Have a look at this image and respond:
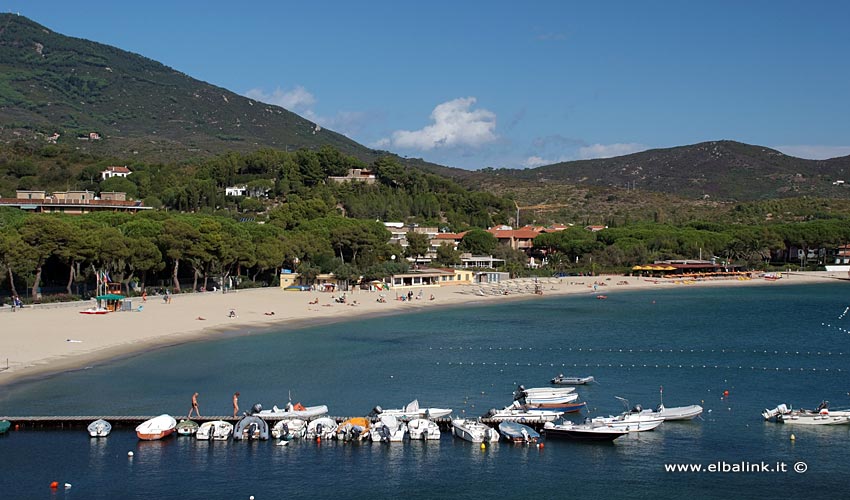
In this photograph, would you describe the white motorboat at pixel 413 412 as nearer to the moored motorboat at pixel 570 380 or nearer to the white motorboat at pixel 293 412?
the white motorboat at pixel 293 412

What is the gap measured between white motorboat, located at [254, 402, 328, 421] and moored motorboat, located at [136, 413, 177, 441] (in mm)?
2603

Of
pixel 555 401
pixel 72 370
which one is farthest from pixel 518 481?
pixel 72 370

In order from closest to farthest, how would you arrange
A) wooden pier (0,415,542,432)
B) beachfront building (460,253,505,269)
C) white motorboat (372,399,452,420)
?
wooden pier (0,415,542,432) → white motorboat (372,399,452,420) → beachfront building (460,253,505,269)

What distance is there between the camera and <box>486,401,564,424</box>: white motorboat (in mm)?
26281

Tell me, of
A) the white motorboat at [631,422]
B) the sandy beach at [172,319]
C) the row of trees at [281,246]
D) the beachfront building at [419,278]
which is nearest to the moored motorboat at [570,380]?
the white motorboat at [631,422]

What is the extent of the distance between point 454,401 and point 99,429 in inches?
437

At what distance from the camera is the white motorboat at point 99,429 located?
24.9 m

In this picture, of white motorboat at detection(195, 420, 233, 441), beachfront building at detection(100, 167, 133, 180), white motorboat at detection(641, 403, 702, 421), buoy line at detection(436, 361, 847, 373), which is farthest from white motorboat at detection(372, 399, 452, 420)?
beachfront building at detection(100, 167, 133, 180)

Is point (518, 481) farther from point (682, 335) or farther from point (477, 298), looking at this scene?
point (477, 298)

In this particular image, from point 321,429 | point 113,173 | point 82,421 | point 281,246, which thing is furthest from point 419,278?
point 113,173

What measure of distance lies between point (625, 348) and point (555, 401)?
580 inches

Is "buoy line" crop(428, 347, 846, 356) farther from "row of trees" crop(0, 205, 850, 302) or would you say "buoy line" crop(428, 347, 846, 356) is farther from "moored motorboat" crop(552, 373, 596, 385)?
"row of trees" crop(0, 205, 850, 302)

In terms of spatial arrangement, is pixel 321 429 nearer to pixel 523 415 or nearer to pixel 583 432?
pixel 523 415

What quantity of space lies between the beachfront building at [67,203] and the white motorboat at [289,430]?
57.9m
